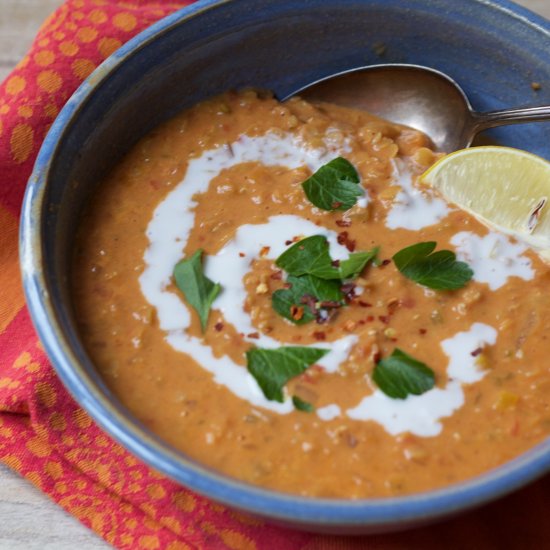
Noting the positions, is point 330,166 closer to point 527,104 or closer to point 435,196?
point 435,196

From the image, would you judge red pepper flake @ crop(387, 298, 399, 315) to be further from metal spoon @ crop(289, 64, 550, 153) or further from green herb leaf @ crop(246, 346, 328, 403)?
metal spoon @ crop(289, 64, 550, 153)

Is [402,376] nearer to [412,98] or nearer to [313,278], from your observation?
[313,278]

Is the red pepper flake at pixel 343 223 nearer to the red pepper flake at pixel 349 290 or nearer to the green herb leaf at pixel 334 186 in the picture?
the green herb leaf at pixel 334 186

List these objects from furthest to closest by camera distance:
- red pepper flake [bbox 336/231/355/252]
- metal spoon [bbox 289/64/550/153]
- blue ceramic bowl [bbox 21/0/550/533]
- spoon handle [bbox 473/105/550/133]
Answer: metal spoon [bbox 289/64/550/153] → spoon handle [bbox 473/105/550/133] → red pepper flake [bbox 336/231/355/252] → blue ceramic bowl [bbox 21/0/550/533]

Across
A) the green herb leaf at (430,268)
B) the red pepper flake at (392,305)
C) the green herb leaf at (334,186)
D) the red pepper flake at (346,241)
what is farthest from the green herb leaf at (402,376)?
the green herb leaf at (334,186)

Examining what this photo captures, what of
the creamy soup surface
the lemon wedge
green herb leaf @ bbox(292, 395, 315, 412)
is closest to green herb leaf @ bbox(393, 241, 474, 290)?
the creamy soup surface

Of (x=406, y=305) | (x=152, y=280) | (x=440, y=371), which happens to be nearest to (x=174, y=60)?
(x=152, y=280)
